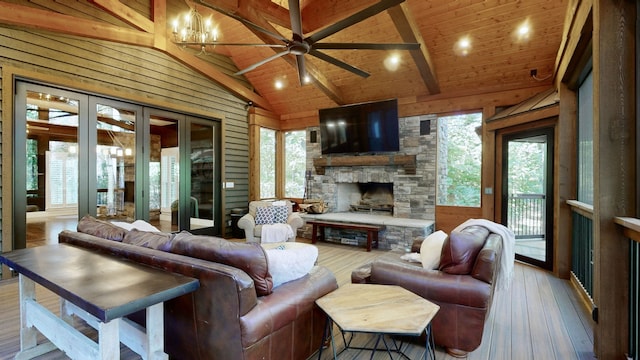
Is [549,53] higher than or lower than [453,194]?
higher

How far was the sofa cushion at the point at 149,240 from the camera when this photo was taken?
2.21m

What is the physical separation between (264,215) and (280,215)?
30 cm

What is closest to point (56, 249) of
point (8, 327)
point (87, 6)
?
point (8, 327)

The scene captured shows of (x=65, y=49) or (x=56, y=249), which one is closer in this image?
(x=56, y=249)

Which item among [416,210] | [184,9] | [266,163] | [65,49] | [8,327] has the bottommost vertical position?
[8,327]

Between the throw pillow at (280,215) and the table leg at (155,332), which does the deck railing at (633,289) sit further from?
the throw pillow at (280,215)

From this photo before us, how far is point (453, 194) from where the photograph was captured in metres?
5.98

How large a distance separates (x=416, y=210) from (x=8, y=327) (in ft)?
19.6

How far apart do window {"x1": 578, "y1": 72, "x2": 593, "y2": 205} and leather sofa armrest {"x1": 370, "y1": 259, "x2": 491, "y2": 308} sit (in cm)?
216

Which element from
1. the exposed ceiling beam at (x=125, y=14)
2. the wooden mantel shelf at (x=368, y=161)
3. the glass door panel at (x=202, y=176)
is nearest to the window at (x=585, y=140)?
the wooden mantel shelf at (x=368, y=161)

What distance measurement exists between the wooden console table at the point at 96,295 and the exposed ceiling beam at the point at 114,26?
10.3 ft

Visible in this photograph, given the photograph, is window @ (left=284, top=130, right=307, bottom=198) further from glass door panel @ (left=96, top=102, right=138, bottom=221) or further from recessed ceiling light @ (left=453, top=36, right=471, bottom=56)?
recessed ceiling light @ (left=453, top=36, right=471, bottom=56)

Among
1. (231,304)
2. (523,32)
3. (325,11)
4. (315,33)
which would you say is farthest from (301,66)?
(523,32)

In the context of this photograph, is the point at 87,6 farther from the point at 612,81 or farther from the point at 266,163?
the point at 612,81
